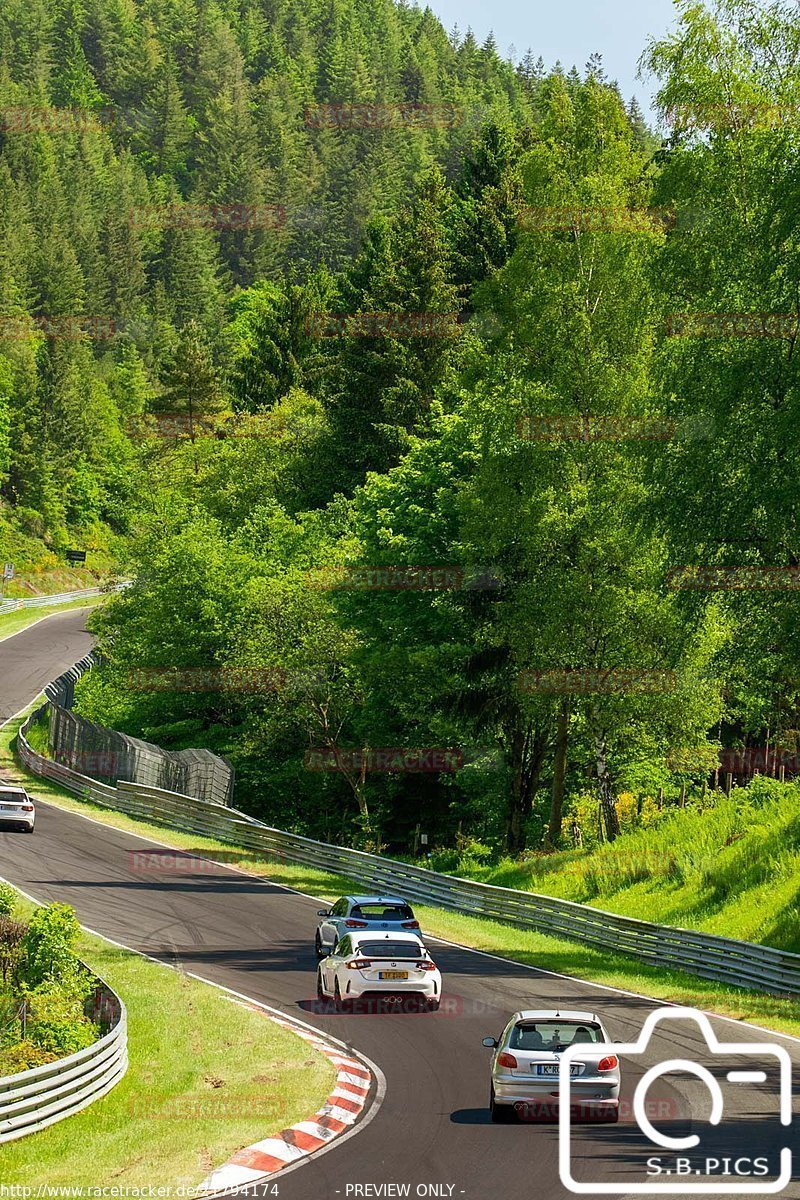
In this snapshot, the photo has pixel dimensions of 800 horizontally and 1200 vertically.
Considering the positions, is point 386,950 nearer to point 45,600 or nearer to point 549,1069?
point 549,1069

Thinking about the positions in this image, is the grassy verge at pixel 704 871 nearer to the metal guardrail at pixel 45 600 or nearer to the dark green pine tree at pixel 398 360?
the dark green pine tree at pixel 398 360

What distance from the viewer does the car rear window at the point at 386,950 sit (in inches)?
958

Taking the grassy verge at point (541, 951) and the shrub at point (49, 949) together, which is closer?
the shrub at point (49, 949)

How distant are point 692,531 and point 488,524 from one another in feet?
36.6

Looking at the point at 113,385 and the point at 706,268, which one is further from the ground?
the point at 113,385

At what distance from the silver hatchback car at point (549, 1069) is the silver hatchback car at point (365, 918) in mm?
9174

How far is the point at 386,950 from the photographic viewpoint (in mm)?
24406

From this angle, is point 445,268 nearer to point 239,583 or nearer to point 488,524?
point 239,583

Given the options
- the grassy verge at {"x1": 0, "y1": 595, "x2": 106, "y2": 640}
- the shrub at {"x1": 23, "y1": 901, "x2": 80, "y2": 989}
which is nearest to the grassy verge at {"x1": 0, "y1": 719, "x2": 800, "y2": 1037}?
the shrub at {"x1": 23, "y1": 901, "x2": 80, "y2": 989}

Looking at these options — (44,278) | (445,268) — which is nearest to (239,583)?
(445,268)

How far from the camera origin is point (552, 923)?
35.5 m

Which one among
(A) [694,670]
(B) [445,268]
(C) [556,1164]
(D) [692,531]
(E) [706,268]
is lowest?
(C) [556,1164]

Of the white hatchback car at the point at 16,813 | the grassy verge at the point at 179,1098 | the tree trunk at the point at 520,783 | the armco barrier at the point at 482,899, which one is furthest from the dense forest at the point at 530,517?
the grassy verge at the point at 179,1098

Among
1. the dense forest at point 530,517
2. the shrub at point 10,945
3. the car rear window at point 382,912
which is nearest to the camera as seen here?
the shrub at point 10,945
